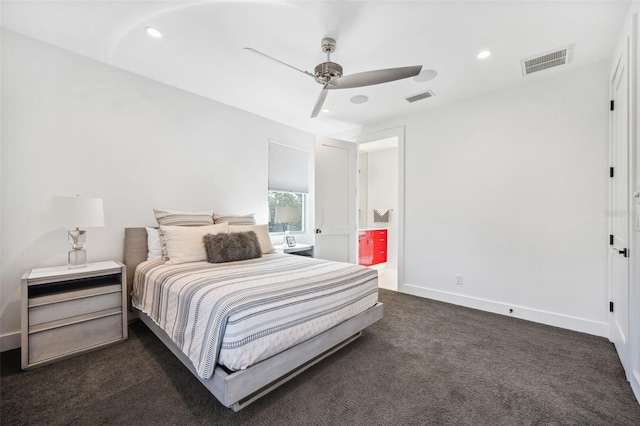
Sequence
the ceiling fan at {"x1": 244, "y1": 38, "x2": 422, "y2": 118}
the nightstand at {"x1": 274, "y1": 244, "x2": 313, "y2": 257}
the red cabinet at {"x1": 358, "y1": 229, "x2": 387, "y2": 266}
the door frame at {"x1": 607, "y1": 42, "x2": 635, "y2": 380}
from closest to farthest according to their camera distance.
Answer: the door frame at {"x1": 607, "y1": 42, "x2": 635, "y2": 380}, the ceiling fan at {"x1": 244, "y1": 38, "x2": 422, "y2": 118}, the nightstand at {"x1": 274, "y1": 244, "x2": 313, "y2": 257}, the red cabinet at {"x1": 358, "y1": 229, "x2": 387, "y2": 266}

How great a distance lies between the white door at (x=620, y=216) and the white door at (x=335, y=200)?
A: 304 cm

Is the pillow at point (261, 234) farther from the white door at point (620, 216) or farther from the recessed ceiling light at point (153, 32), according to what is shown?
the white door at point (620, 216)

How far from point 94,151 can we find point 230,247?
170cm

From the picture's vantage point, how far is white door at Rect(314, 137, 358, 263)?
4.26 meters

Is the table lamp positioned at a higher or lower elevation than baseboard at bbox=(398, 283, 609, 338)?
higher

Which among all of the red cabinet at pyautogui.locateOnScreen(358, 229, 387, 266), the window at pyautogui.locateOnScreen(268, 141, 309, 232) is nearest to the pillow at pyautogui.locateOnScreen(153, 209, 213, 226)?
the window at pyautogui.locateOnScreen(268, 141, 309, 232)

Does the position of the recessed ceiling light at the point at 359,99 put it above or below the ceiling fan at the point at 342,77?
above

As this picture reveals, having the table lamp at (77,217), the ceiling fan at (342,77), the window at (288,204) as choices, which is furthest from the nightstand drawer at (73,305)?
the ceiling fan at (342,77)

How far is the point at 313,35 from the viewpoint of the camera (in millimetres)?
2303

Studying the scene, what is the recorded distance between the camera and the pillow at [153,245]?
2.84 meters

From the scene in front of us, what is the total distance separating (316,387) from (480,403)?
41.1 inches

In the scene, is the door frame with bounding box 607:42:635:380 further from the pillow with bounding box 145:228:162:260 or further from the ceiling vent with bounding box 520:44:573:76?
the pillow with bounding box 145:228:162:260

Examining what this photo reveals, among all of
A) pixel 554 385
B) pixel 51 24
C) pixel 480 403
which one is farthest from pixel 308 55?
pixel 554 385

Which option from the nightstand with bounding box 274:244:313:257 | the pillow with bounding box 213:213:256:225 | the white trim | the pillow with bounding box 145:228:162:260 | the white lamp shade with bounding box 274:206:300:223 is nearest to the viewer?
the white trim
